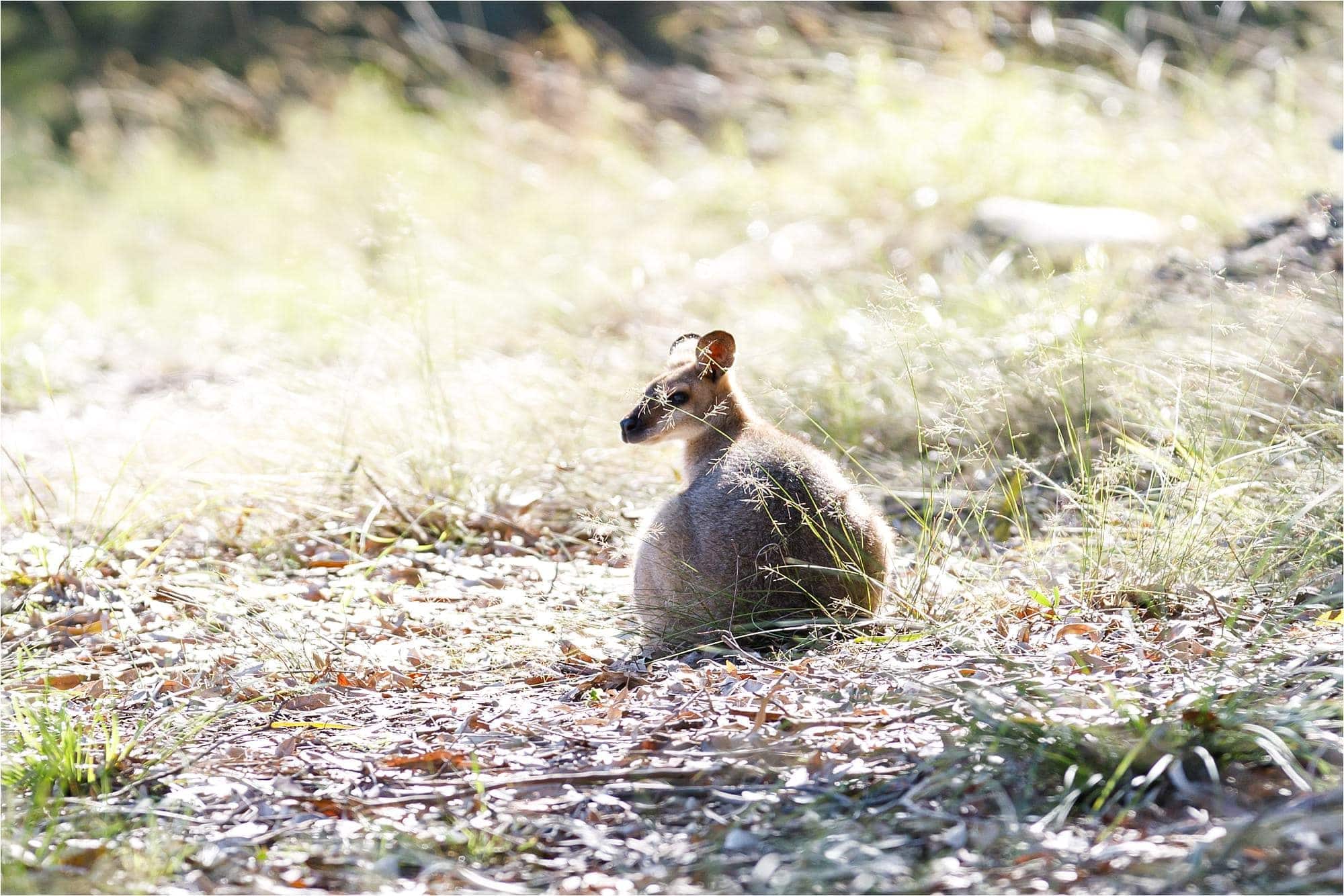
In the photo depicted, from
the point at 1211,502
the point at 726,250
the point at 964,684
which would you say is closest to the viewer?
the point at 964,684

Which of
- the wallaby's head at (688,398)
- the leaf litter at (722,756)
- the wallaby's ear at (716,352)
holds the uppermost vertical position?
the wallaby's ear at (716,352)

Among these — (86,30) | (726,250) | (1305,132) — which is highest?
(86,30)

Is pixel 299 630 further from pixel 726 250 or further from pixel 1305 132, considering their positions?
pixel 1305 132

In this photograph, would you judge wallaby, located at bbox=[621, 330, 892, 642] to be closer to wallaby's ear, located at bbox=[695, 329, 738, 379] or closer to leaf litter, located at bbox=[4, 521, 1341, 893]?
leaf litter, located at bbox=[4, 521, 1341, 893]

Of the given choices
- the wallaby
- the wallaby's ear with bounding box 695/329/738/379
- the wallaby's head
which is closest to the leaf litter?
the wallaby

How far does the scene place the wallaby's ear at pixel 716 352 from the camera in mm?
4379

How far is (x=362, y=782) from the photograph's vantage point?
119 inches

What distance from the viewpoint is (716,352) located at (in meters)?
4.48

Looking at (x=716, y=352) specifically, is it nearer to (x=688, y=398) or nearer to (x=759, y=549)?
(x=688, y=398)

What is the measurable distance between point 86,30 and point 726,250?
42.2 feet

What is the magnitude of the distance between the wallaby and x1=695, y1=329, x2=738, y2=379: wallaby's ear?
1.38 feet

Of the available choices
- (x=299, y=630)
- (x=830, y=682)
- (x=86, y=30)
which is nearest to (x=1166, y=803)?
(x=830, y=682)

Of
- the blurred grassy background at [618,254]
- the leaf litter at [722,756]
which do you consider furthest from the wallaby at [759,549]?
the blurred grassy background at [618,254]

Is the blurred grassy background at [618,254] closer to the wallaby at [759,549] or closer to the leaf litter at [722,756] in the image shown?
the wallaby at [759,549]
